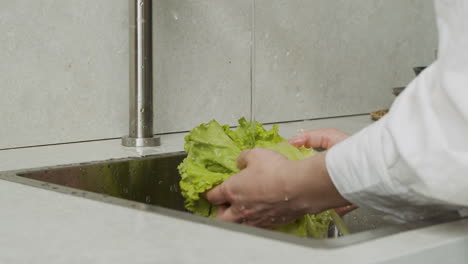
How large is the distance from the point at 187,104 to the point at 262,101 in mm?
264

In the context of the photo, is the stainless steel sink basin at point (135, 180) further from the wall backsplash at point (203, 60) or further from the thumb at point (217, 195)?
the wall backsplash at point (203, 60)

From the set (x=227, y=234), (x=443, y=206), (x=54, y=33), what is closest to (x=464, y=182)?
(x=443, y=206)

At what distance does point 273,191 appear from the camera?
1.03 meters

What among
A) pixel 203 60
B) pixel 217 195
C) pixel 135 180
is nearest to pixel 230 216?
pixel 217 195

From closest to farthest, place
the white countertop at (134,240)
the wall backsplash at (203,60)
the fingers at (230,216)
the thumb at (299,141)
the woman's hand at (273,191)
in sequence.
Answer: the white countertop at (134,240) < the woman's hand at (273,191) < the fingers at (230,216) < the thumb at (299,141) < the wall backsplash at (203,60)

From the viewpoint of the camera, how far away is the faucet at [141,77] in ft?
5.08

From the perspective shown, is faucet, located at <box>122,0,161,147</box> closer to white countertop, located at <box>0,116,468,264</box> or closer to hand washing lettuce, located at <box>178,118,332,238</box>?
hand washing lettuce, located at <box>178,118,332,238</box>

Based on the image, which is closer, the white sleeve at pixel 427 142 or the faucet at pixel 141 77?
the white sleeve at pixel 427 142

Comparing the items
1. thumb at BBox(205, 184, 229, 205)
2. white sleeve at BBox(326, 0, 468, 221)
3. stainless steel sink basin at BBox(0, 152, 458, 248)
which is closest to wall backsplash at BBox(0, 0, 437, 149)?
A: stainless steel sink basin at BBox(0, 152, 458, 248)

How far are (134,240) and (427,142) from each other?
348 millimetres

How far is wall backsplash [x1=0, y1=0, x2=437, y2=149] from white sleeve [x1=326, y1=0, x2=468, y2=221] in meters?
0.84

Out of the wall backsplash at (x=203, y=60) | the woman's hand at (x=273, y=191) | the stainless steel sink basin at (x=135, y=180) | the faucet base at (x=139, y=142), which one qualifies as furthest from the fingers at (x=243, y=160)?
the wall backsplash at (x=203, y=60)

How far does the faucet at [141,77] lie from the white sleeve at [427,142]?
737mm

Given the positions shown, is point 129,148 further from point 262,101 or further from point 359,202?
point 359,202
